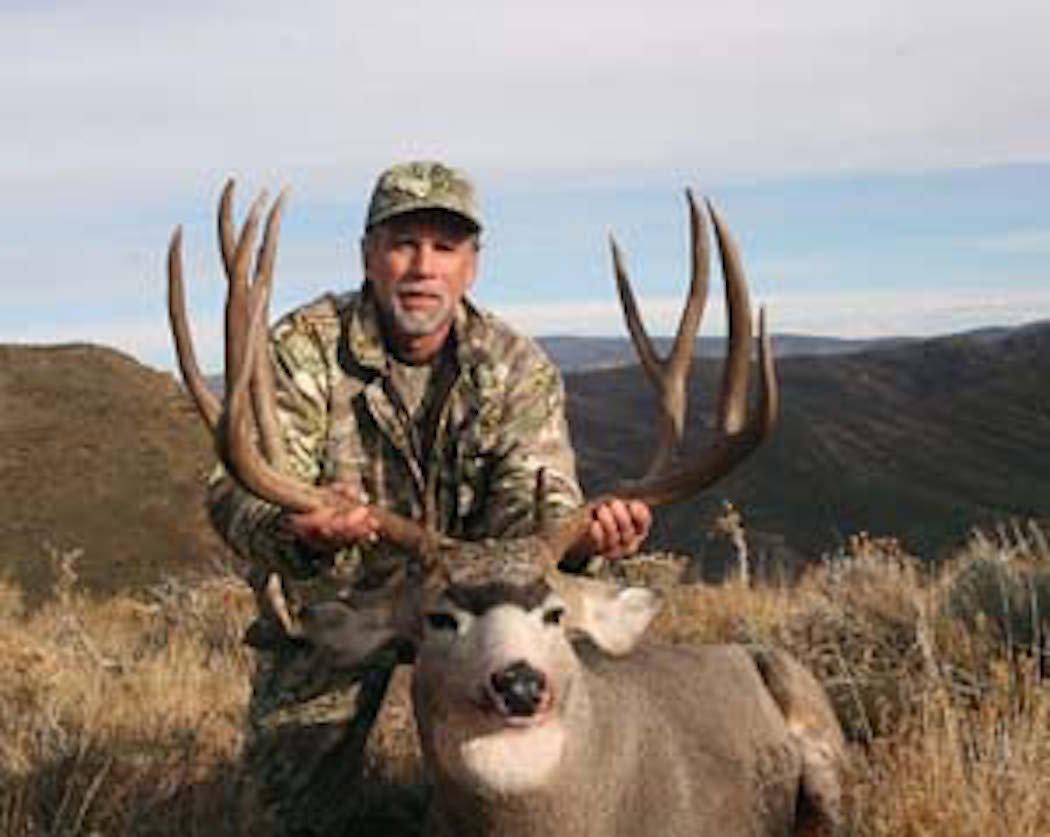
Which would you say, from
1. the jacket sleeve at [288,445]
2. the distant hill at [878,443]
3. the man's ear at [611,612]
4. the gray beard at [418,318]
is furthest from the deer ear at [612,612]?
the distant hill at [878,443]

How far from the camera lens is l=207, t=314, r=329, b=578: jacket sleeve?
19.6 ft

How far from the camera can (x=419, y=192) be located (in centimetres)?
649

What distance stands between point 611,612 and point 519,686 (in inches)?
37.0

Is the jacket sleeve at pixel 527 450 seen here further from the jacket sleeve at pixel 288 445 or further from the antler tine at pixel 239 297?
the antler tine at pixel 239 297

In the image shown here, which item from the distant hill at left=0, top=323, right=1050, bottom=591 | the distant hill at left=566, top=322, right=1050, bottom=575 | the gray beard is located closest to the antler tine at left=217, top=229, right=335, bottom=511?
the gray beard

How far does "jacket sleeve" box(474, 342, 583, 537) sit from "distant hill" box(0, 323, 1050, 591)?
4.49 metres

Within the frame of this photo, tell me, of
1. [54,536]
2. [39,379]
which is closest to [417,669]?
[54,536]

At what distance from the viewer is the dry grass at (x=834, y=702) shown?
19.2 ft

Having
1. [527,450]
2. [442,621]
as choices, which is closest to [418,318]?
[527,450]

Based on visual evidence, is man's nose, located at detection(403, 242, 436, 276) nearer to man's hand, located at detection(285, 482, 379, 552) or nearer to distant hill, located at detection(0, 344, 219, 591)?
man's hand, located at detection(285, 482, 379, 552)

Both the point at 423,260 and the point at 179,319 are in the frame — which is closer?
the point at 179,319

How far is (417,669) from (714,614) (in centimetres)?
497

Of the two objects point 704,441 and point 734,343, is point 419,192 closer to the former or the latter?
point 734,343

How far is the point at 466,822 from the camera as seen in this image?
5.14 metres
